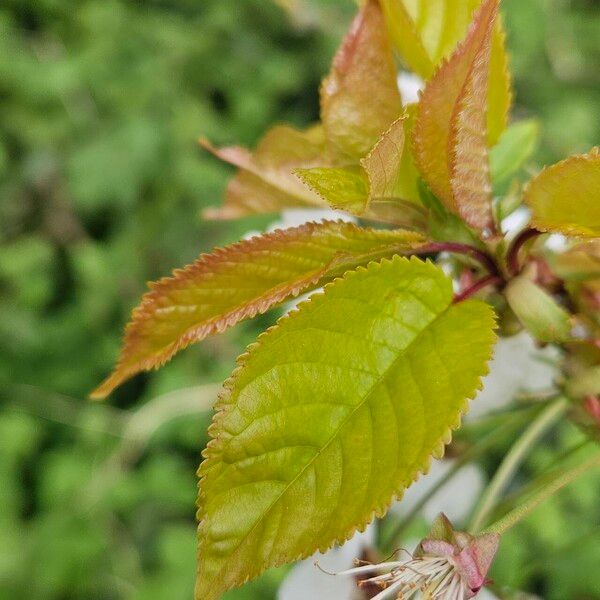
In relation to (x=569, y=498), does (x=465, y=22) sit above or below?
above

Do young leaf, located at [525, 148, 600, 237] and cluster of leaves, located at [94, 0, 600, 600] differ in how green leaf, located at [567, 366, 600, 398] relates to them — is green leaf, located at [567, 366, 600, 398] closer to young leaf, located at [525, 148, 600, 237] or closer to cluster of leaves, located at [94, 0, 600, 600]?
cluster of leaves, located at [94, 0, 600, 600]

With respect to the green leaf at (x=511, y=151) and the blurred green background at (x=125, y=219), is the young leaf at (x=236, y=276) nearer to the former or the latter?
the green leaf at (x=511, y=151)

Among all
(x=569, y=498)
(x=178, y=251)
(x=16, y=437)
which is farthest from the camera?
(x=178, y=251)

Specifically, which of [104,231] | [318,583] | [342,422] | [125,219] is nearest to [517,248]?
[342,422]

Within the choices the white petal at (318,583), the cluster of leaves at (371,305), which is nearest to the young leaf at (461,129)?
the cluster of leaves at (371,305)

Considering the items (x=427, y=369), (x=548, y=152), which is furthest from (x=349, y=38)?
(x=548, y=152)

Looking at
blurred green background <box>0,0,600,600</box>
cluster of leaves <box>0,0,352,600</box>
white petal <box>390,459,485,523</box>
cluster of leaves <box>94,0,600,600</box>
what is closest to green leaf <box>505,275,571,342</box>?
cluster of leaves <box>94,0,600,600</box>

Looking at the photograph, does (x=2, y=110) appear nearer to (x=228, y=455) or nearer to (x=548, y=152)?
(x=548, y=152)
